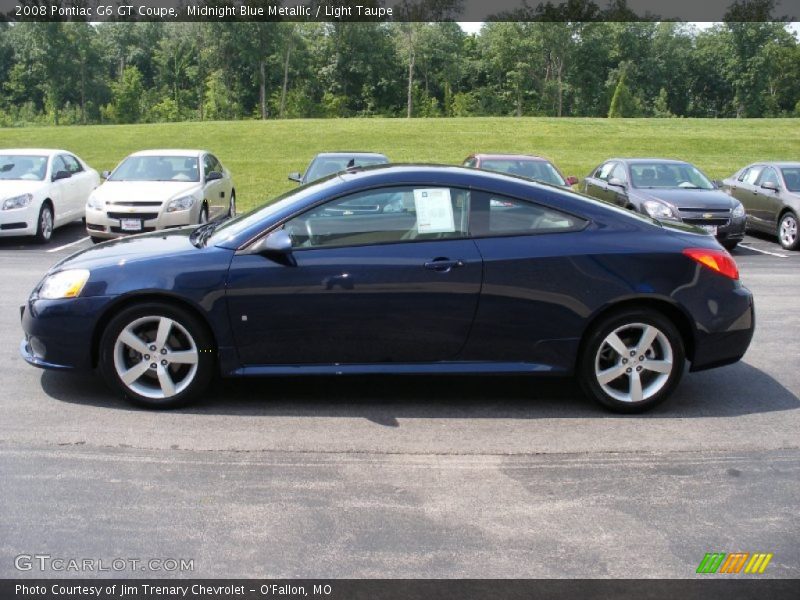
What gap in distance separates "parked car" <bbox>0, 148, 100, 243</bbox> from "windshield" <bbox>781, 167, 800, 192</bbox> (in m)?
12.6

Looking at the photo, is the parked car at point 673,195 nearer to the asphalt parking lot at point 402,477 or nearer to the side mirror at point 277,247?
the asphalt parking lot at point 402,477

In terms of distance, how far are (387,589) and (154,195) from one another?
1132 cm

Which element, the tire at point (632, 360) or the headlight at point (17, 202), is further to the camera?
the headlight at point (17, 202)

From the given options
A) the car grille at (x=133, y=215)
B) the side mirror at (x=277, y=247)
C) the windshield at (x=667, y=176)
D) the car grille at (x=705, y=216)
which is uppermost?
the side mirror at (x=277, y=247)

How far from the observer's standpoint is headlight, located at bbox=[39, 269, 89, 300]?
5570mm

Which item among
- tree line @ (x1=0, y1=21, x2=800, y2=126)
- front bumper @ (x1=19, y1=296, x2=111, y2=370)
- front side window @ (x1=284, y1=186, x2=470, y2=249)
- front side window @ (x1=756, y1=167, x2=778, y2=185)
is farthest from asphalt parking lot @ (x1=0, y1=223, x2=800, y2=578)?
tree line @ (x1=0, y1=21, x2=800, y2=126)

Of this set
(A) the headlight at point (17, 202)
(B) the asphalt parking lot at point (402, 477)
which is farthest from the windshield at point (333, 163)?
(B) the asphalt parking lot at point (402, 477)

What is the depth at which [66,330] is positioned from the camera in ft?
18.2

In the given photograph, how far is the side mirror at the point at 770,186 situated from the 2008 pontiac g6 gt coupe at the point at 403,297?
11.0m

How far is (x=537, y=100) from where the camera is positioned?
82250 mm

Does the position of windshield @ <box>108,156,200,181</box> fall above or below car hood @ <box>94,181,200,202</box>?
above

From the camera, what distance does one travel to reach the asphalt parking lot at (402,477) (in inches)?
148

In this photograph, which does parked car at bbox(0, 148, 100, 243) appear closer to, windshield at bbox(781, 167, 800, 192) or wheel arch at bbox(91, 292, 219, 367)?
wheel arch at bbox(91, 292, 219, 367)

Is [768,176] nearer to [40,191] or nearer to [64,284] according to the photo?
[40,191]
